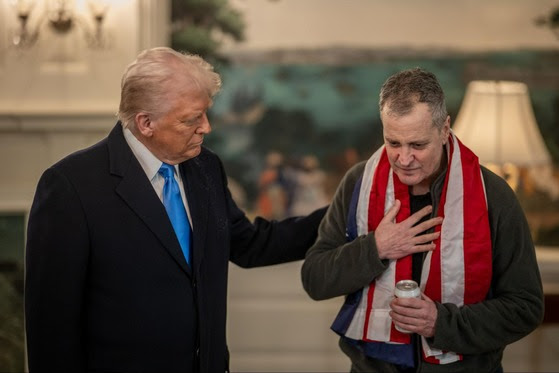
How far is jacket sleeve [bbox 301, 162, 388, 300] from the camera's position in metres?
2.44

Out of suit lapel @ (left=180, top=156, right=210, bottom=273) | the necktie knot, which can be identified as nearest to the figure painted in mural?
suit lapel @ (left=180, top=156, right=210, bottom=273)

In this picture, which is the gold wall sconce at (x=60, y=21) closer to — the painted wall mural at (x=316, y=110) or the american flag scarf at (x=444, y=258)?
the painted wall mural at (x=316, y=110)

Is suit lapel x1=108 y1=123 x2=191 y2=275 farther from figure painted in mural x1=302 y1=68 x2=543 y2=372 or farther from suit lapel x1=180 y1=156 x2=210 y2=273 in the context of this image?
figure painted in mural x1=302 y1=68 x2=543 y2=372

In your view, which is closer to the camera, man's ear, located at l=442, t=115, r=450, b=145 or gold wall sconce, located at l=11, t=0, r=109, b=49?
man's ear, located at l=442, t=115, r=450, b=145

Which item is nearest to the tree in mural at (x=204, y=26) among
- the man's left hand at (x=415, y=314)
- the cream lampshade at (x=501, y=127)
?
the cream lampshade at (x=501, y=127)

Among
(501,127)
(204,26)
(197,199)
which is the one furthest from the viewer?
(204,26)

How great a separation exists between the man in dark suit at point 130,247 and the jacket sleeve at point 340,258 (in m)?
0.30

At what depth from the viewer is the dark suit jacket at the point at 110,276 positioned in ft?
7.52

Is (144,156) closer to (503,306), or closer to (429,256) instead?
(429,256)

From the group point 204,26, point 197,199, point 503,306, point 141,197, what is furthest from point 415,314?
point 204,26

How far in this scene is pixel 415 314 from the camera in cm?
233

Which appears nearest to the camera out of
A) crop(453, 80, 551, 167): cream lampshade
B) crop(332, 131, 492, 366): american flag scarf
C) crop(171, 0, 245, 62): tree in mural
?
crop(332, 131, 492, 366): american flag scarf

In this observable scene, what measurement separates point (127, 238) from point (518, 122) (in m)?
2.50

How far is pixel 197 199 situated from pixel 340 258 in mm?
420
